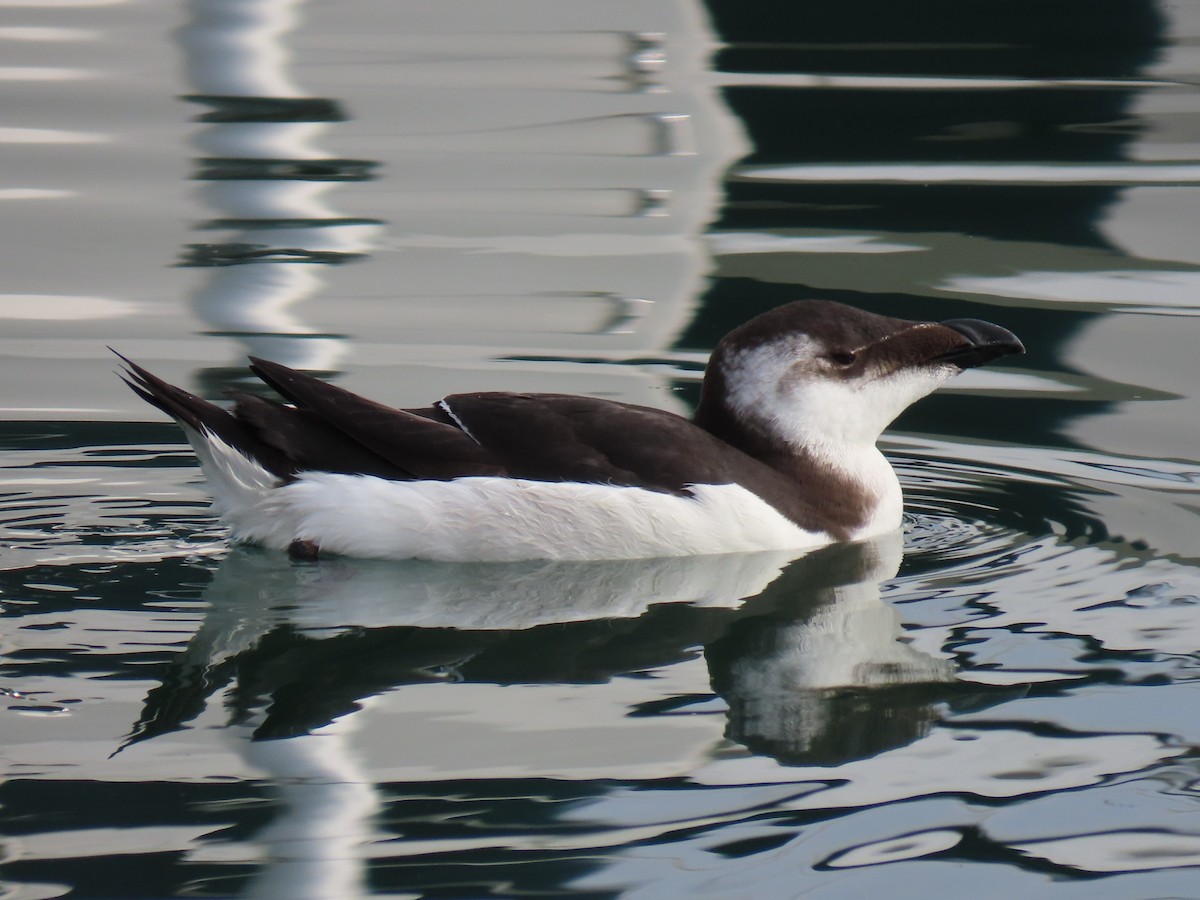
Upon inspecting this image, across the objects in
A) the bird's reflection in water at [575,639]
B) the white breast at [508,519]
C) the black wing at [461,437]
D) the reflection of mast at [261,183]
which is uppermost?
the reflection of mast at [261,183]

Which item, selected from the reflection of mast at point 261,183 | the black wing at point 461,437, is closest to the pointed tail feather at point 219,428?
the black wing at point 461,437

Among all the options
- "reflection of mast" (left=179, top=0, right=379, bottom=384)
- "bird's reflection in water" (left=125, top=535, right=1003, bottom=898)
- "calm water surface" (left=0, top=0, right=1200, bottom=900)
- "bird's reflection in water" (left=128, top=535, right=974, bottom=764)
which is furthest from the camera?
"reflection of mast" (left=179, top=0, right=379, bottom=384)

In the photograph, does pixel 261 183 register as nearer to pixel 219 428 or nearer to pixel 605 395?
pixel 605 395

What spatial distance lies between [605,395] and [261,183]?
159 inches

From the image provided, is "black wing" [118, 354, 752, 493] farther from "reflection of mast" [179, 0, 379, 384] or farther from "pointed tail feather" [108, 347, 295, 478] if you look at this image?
"reflection of mast" [179, 0, 379, 384]

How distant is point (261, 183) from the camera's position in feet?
38.5

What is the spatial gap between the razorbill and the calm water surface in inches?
5.4

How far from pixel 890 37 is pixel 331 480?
791 cm

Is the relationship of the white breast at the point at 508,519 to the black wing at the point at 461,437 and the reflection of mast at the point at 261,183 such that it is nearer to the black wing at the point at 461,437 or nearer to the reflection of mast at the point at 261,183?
the black wing at the point at 461,437

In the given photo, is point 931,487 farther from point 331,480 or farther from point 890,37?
point 890,37

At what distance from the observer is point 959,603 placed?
590cm

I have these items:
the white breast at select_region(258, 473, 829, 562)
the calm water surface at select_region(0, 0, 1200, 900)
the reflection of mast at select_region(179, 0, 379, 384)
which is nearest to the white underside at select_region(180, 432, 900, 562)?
the white breast at select_region(258, 473, 829, 562)

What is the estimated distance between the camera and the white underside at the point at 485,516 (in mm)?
6082

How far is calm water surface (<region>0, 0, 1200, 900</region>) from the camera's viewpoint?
14.0 ft
